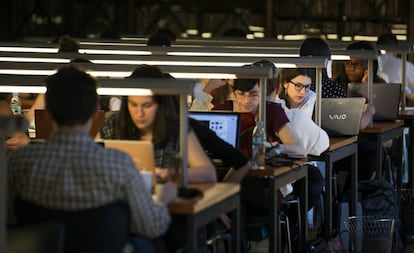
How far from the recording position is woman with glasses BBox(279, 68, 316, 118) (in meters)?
7.48

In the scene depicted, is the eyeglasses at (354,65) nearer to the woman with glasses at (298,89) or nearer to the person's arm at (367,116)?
the person's arm at (367,116)

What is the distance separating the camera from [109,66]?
20.0ft

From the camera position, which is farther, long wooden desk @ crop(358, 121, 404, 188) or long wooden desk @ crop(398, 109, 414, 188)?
long wooden desk @ crop(398, 109, 414, 188)

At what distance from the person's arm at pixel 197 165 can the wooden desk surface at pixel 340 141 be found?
192cm

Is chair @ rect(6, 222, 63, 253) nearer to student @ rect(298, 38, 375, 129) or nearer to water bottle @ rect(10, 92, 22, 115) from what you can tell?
water bottle @ rect(10, 92, 22, 115)

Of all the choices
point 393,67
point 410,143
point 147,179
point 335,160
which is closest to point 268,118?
point 335,160

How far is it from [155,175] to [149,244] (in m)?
0.52

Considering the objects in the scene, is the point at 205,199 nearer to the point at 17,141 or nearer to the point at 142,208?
Result: the point at 142,208

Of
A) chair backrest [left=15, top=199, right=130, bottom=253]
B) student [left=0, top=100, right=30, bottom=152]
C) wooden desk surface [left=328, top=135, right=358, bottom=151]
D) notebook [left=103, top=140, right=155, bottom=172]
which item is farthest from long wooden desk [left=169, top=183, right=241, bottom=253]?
wooden desk surface [left=328, top=135, right=358, bottom=151]

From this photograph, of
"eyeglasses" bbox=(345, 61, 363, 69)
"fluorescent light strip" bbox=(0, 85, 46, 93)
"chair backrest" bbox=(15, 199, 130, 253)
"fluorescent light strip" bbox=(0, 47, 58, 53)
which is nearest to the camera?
"chair backrest" bbox=(15, 199, 130, 253)

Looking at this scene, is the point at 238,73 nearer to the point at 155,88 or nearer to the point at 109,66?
the point at 109,66

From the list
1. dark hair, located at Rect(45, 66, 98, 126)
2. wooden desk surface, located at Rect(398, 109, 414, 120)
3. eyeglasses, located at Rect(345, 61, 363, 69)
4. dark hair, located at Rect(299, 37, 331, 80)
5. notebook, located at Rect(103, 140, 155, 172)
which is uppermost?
dark hair, located at Rect(299, 37, 331, 80)

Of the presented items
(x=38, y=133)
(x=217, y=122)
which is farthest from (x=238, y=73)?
(x=38, y=133)

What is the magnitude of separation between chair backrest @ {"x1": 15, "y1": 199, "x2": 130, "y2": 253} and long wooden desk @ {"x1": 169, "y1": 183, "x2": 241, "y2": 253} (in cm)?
41
